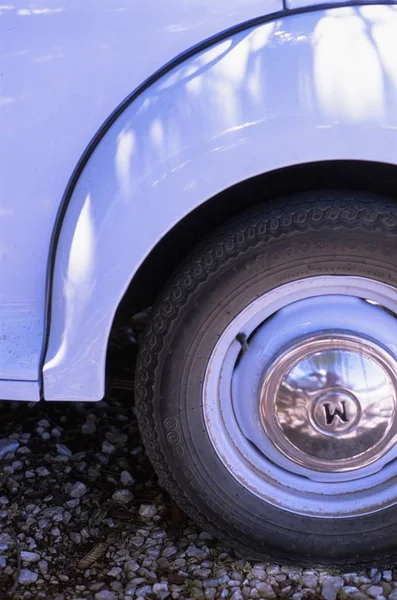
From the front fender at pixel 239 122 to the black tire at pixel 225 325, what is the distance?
16cm

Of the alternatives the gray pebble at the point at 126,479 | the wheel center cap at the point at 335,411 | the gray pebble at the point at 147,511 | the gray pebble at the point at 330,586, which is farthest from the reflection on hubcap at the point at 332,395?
the gray pebble at the point at 126,479

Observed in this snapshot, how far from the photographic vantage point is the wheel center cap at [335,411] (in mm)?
2018

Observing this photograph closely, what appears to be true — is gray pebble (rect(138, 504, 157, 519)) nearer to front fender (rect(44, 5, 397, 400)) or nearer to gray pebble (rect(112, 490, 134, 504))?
gray pebble (rect(112, 490, 134, 504))

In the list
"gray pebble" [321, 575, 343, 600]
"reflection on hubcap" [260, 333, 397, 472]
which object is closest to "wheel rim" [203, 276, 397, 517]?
"reflection on hubcap" [260, 333, 397, 472]

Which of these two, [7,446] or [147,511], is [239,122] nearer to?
[147,511]

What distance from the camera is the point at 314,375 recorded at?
2.02 meters

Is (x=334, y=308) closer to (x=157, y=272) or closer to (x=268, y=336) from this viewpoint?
(x=268, y=336)

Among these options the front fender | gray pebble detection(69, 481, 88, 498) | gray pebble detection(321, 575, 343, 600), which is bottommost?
gray pebble detection(69, 481, 88, 498)

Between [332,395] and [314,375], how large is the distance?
0.22ft

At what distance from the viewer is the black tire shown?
1920 mm

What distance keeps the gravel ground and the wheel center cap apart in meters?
0.48

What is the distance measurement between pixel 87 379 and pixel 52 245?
0.35 m

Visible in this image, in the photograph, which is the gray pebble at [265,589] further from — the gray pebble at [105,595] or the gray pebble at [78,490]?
the gray pebble at [78,490]

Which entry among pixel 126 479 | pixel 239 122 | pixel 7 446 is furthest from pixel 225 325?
pixel 7 446
